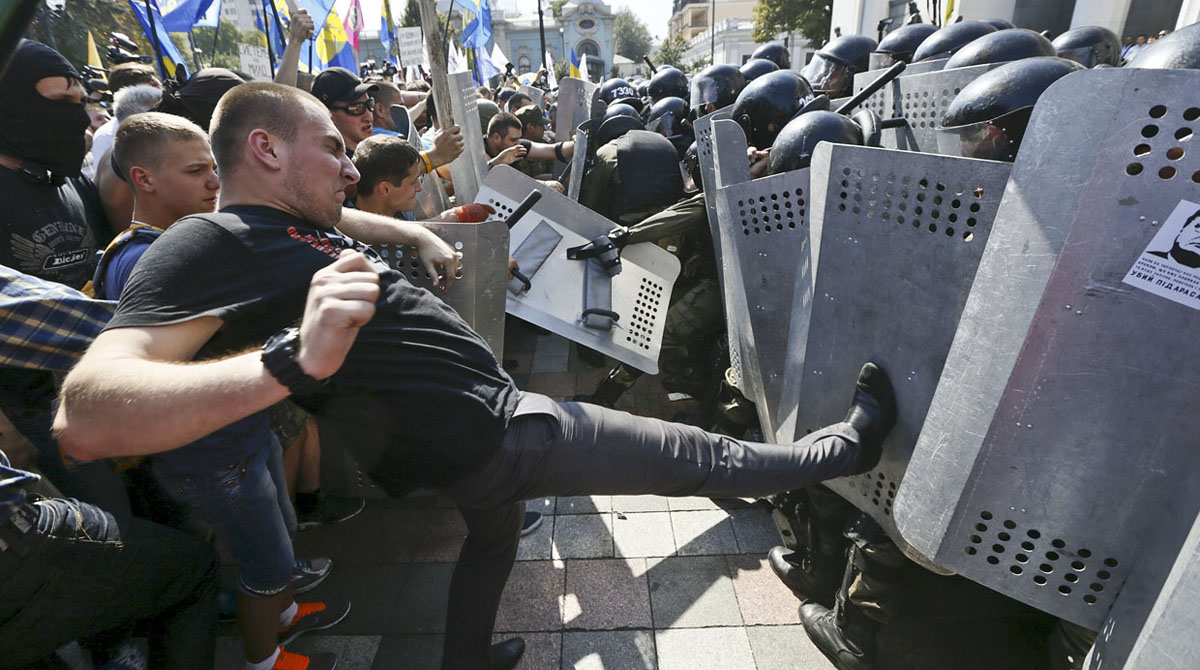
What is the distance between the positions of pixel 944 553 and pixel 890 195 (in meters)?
1.21

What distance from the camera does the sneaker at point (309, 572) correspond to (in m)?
2.72

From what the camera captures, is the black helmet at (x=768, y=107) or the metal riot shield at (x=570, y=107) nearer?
the black helmet at (x=768, y=107)

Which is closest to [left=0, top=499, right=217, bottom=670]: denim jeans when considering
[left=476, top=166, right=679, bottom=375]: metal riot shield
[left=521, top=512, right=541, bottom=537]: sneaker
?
[left=521, top=512, right=541, bottom=537]: sneaker

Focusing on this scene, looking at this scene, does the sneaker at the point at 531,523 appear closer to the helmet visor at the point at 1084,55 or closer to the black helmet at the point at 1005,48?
the black helmet at the point at 1005,48

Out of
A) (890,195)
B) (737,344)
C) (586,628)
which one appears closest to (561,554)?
(586,628)

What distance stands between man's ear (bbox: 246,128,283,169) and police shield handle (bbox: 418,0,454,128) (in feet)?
8.28

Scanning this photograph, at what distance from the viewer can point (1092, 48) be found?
4.86 meters

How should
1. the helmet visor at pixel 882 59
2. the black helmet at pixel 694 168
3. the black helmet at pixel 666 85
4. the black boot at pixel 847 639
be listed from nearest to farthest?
the black boot at pixel 847 639 → the black helmet at pixel 694 168 → the helmet visor at pixel 882 59 → the black helmet at pixel 666 85

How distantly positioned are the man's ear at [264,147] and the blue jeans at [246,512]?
106 centimetres

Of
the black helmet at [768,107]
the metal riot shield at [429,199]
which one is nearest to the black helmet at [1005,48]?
the black helmet at [768,107]

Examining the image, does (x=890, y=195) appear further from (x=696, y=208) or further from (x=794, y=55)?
(x=794, y=55)

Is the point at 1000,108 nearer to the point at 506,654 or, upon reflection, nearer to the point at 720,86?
the point at 506,654

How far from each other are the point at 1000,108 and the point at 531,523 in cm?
302

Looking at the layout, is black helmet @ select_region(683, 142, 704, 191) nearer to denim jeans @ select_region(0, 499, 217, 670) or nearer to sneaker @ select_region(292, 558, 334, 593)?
sneaker @ select_region(292, 558, 334, 593)
